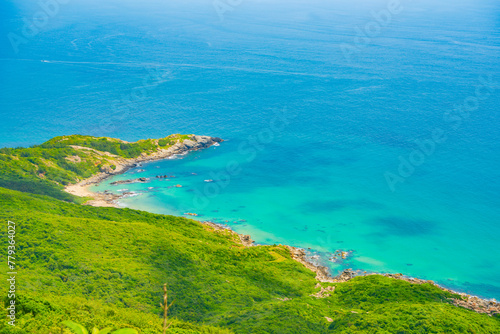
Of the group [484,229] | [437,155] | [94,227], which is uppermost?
[437,155]

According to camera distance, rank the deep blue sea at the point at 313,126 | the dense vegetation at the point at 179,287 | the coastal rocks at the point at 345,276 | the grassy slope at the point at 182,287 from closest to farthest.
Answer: the dense vegetation at the point at 179,287 → the grassy slope at the point at 182,287 → the coastal rocks at the point at 345,276 → the deep blue sea at the point at 313,126

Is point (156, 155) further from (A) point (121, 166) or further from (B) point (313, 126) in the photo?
(B) point (313, 126)

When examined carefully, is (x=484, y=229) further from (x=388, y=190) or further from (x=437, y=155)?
(x=437, y=155)

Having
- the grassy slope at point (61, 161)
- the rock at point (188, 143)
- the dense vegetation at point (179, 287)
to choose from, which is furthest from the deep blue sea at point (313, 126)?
the dense vegetation at point (179, 287)

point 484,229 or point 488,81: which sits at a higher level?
point 488,81

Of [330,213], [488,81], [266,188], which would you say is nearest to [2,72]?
[266,188]

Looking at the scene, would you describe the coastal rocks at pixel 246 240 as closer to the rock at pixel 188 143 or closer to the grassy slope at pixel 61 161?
the grassy slope at pixel 61 161
